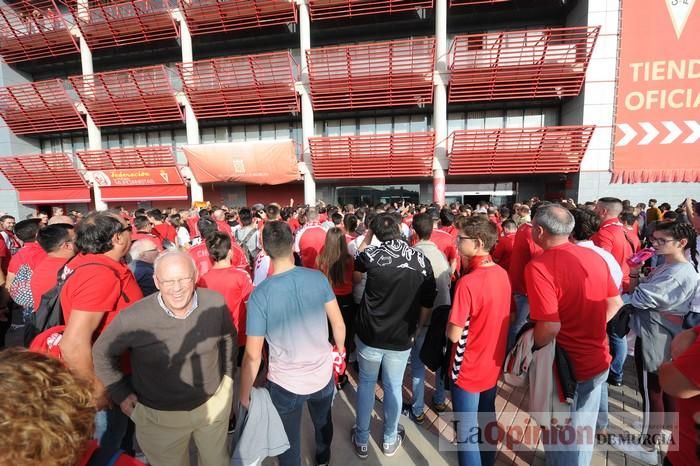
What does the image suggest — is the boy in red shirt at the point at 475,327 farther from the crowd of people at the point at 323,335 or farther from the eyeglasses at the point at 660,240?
the eyeglasses at the point at 660,240

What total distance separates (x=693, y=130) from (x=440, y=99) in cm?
871

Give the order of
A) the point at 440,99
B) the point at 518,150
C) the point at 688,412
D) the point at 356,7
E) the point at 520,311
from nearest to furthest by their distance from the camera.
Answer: the point at 688,412
the point at 520,311
the point at 518,150
the point at 440,99
the point at 356,7

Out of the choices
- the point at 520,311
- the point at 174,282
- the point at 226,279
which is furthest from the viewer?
the point at 520,311

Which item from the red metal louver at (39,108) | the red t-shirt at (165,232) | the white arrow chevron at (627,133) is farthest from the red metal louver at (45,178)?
the white arrow chevron at (627,133)

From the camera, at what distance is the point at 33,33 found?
14.7 m

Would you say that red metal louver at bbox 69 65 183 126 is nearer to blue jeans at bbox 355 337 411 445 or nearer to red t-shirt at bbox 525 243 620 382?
blue jeans at bbox 355 337 411 445

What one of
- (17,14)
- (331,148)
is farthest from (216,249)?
(17,14)

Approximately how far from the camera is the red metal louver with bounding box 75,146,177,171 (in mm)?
13828

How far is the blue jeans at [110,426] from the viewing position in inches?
75.7

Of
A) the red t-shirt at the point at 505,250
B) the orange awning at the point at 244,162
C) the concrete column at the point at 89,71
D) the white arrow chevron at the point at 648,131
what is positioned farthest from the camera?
the concrete column at the point at 89,71

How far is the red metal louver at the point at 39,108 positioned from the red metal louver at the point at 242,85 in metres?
6.53

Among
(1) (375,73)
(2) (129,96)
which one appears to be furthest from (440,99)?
(2) (129,96)

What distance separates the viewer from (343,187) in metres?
15.0

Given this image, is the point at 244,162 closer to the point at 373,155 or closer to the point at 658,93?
the point at 373,155
